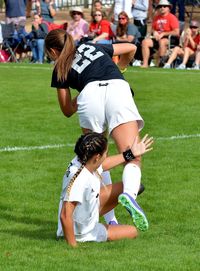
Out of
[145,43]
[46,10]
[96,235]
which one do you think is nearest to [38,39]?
[46,10]

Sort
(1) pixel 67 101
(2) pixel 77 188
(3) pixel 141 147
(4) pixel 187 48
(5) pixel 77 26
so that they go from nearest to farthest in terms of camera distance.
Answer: (2) pixel 77 188 < (3) pixel 141 147 < (1) pixel 67 101 < (4) pixel 187 48 < (5) pixel 77 26

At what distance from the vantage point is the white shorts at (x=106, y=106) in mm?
7531

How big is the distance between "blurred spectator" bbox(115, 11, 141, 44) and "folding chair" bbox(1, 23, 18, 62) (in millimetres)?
4004

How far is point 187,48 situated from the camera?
2438 cm

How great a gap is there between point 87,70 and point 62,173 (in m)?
3.13

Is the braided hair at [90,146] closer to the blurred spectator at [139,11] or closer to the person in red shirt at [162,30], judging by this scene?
the person in red shirt at [162,30]

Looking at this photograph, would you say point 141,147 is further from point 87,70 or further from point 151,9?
point 151,9

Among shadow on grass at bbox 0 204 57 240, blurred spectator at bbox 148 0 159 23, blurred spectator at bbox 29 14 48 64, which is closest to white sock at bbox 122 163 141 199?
shadow on grass at bbox 0 204 57 240

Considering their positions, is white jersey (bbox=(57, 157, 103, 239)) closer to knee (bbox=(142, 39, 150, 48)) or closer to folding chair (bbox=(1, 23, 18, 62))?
knee (bbox=(142, 39, 150, 48))

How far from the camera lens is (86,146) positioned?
7059mm

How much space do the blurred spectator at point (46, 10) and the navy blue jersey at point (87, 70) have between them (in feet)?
71.5

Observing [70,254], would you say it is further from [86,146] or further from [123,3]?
[123,3]

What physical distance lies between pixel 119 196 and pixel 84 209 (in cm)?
29

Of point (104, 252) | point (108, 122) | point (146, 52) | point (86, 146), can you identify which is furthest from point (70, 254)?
point (146, 52)
